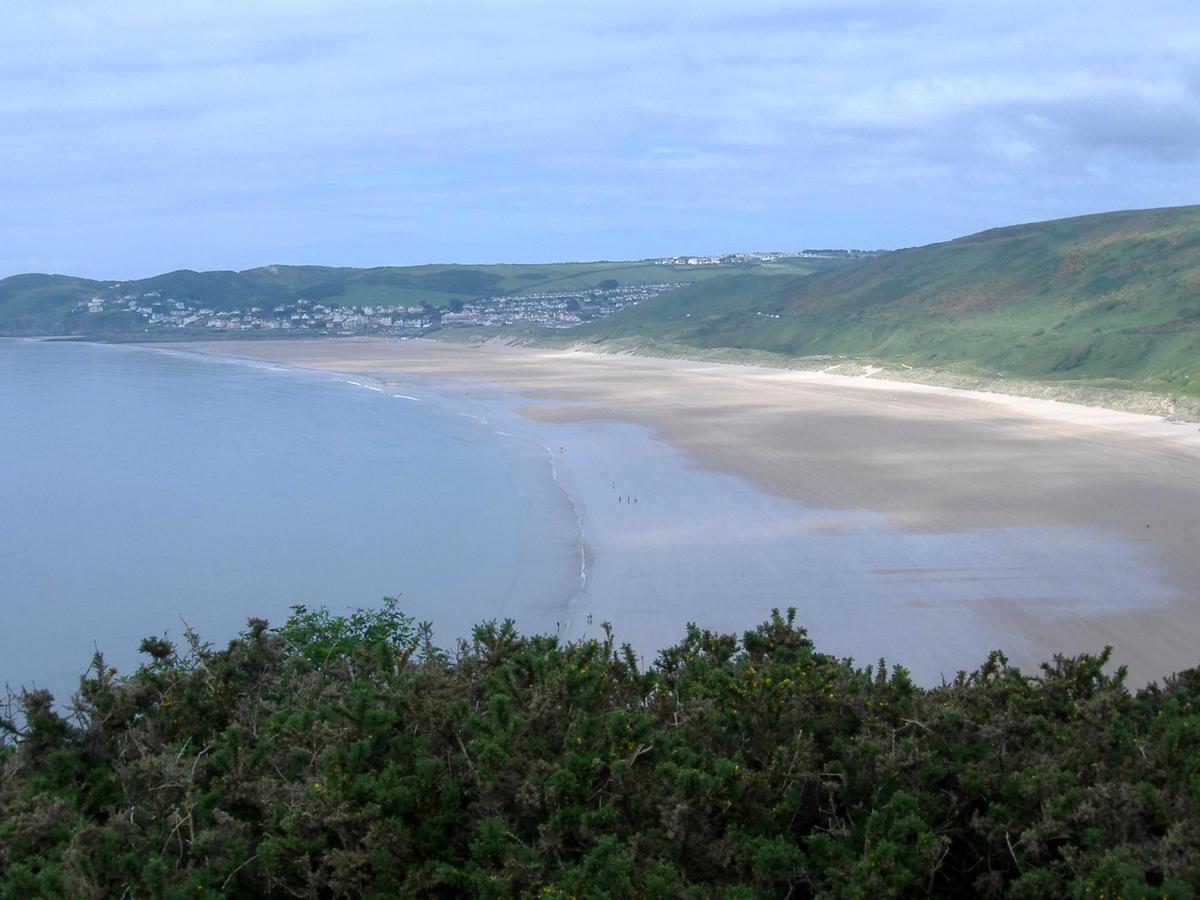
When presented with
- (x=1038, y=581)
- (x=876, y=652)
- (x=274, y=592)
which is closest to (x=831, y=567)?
(x=1038, y=581)

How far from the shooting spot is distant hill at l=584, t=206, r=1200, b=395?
171 ft

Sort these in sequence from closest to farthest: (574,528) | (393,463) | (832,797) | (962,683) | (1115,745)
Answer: (832,797) < (1115,745) < (962,683) < (574,528) < (393,463)

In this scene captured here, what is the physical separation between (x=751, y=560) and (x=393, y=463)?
15.7 metres

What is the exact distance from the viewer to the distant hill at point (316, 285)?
12631 cm

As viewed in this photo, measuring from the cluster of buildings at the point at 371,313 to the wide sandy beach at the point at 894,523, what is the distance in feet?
233

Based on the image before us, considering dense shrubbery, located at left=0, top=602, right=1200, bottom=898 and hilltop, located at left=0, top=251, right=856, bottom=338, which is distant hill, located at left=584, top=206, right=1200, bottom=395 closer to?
hilltop, located at left=0, top=251, right=856, bottom=338

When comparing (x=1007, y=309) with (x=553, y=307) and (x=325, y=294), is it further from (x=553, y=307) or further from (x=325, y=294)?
(x=325, y=294)

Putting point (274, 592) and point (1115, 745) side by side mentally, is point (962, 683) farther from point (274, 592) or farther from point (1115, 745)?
point (274, 592)

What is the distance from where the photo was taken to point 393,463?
33281mm

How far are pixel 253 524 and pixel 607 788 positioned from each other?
70.2 feet

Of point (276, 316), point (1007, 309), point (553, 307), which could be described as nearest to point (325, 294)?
point (276, 316)

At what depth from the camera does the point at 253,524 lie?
83.3 ft

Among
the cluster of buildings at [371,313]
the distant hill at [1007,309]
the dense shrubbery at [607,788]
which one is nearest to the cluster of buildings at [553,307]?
the cluster of buildings at [371,313]

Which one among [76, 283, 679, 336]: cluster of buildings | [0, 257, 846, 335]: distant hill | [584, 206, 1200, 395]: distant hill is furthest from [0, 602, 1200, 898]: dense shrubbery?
[0, 257, 846, 335]: distant hill
